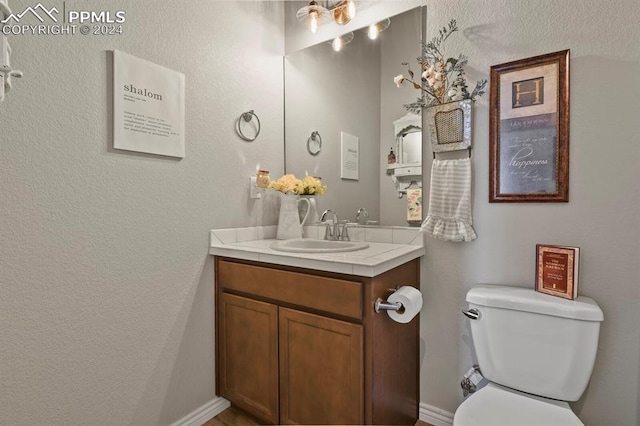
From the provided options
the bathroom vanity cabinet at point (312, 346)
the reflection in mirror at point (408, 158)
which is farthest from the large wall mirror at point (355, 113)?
the bathroom vanity cabinet at point (312, 346)

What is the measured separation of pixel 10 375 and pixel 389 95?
1933 millimetres

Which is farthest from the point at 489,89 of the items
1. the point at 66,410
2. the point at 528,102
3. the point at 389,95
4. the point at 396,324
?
the point at 66,410

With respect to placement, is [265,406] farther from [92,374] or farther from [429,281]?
[429,281]

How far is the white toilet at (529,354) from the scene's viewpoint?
1.17 meters

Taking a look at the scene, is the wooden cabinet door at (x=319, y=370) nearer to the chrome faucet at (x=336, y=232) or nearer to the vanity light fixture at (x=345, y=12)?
the chrome faucet at (x=336, y=232)

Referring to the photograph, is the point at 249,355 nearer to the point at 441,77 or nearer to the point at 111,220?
the point at 111,220

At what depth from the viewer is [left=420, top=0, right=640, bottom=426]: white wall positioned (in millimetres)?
1255

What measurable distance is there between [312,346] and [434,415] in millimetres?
799

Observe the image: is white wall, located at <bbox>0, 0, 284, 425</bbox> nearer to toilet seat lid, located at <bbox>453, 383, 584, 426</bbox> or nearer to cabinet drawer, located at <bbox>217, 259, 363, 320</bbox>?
cabinet drawer, located at <bbox>217, 259, 363, 320</bbox>

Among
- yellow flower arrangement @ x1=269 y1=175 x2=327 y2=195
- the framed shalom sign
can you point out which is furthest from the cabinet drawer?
the framed shalom sign

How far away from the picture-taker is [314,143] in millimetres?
2113

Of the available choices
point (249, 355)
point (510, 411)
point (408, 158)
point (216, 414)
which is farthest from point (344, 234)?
point (216, 414)

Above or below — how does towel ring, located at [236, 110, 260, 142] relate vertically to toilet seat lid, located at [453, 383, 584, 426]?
above

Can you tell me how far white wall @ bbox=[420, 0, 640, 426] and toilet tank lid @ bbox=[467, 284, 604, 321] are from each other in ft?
0.29
